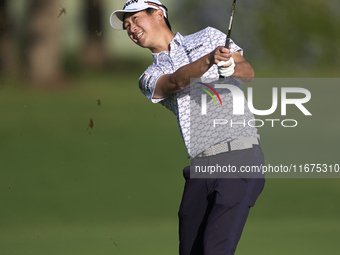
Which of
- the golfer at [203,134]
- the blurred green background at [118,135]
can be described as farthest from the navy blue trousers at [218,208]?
the blurred green background at [118,135]

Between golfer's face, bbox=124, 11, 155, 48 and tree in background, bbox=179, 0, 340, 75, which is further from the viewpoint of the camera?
tree in background, bbox=179, 0, 340, 75

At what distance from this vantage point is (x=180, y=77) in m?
2.75

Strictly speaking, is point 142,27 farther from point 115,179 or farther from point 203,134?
point 115,179

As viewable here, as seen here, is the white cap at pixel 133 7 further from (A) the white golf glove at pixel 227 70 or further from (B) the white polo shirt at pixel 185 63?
(A) the white golf glove at pixel 227 70

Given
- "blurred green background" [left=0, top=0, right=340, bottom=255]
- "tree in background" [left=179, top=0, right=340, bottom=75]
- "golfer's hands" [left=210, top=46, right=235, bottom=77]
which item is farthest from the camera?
"tree in background" [left=179, top=0, right=340, bottom=75]

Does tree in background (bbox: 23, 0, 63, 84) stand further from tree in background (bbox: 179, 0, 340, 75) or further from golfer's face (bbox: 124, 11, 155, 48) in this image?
golfer's face (bbox: 124, 11, 155, 48)

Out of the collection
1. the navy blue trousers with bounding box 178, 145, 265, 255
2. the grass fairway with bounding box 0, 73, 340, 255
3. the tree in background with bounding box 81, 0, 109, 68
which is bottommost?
the grass fairway with bounding box 0, 73, 340, 255

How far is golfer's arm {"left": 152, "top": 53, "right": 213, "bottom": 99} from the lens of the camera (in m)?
2.64

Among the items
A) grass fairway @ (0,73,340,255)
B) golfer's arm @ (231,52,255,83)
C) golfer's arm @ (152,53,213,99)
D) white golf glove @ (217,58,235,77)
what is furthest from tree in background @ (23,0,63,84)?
white golf glove @ (217,58,235,77)

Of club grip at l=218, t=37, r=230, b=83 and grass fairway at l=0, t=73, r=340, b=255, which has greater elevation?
club grip at l=218, t=37, r=230, b=83

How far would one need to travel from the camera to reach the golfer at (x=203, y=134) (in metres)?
2.72

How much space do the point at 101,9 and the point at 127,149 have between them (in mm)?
1756

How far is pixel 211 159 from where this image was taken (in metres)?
2.80

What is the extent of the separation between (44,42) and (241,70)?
6234 millimetres
